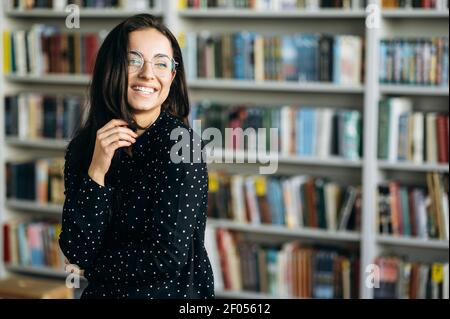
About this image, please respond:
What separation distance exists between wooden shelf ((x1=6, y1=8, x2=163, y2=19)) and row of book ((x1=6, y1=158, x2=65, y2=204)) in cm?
75

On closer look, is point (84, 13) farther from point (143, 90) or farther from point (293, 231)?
point (143, 90)

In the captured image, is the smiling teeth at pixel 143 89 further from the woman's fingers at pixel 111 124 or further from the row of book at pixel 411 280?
the row of book at pixel 411 280

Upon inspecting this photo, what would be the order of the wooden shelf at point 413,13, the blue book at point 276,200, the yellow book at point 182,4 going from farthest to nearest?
the yellow book at point 182,4, the blue book at point 276,200, the wooden shelf at point 413,13

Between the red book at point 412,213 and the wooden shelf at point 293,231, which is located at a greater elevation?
the red book at point 412,213

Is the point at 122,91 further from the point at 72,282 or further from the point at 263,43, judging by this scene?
the point at 72,282

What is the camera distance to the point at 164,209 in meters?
1.18

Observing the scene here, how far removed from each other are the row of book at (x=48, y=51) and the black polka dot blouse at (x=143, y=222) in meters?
2.35

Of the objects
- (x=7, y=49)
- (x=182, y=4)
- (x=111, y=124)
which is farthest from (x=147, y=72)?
(x=7, y=49)

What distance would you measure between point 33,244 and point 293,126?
151 centimetres

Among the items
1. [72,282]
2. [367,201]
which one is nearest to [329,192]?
[367,201]

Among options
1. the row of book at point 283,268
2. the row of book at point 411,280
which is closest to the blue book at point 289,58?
the row of book at point 283,268

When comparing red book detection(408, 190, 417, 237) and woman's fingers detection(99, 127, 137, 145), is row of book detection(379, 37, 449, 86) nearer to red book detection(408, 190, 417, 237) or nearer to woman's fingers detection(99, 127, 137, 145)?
red book detection(408, 190, 417, 237)

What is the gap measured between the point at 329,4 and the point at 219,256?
123 cm

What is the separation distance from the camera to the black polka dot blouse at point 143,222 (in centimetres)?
119
